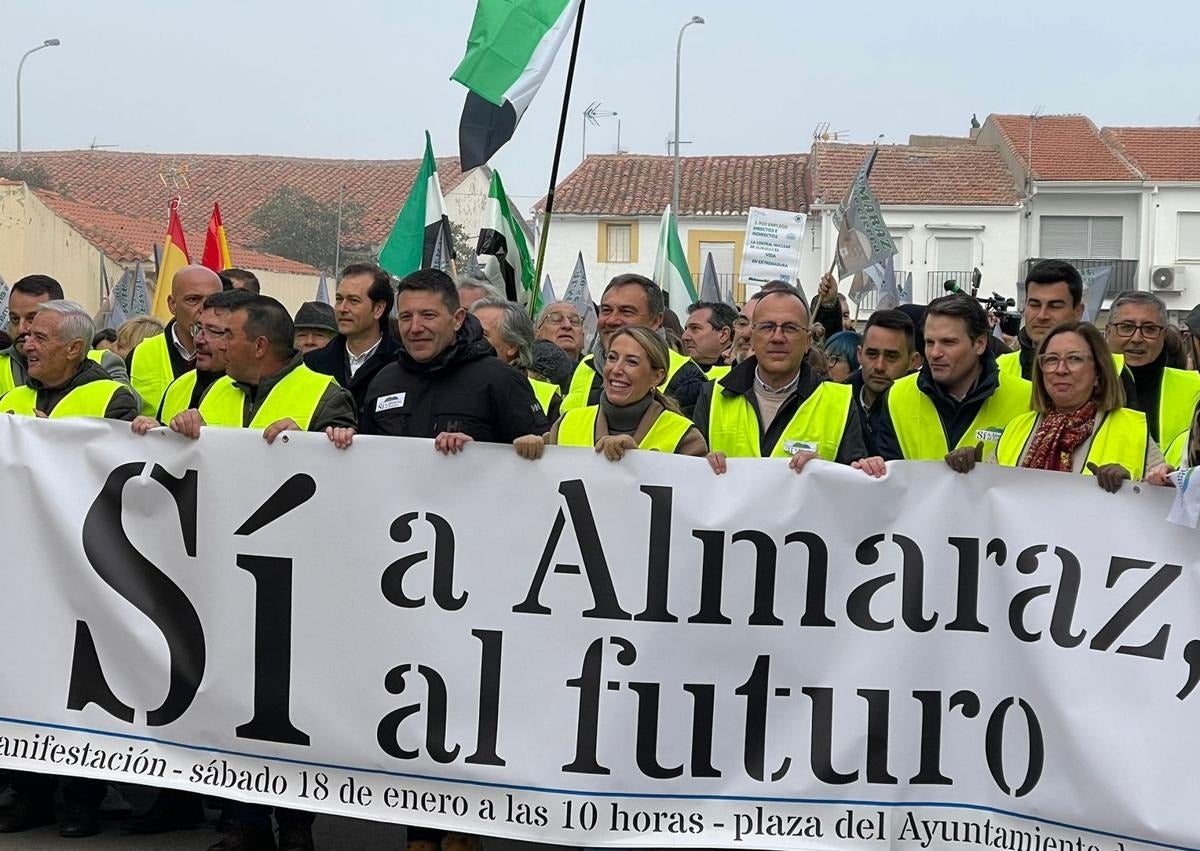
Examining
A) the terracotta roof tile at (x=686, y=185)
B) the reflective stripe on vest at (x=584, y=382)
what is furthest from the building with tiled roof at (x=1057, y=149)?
the reflective stripe on vest at (x=584, y=382)

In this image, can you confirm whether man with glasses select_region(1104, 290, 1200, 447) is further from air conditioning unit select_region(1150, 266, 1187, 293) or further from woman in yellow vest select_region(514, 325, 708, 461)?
air conditioning unit select_region(1150, 266, 1187, 293)

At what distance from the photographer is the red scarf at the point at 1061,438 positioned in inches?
200

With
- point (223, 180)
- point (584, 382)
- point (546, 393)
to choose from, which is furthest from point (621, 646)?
point (223, 180)

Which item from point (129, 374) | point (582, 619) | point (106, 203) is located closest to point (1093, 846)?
point (582, 619)

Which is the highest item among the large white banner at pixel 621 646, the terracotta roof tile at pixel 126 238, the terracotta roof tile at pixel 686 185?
the terracotta roof tile at pixel 686 185

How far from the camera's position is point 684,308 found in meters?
14.9

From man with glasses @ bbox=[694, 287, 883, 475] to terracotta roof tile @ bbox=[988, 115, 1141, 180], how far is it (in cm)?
4369

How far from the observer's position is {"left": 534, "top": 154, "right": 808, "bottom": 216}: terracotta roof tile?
1964 inches

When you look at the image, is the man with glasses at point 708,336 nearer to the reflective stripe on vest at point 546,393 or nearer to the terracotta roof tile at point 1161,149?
the reflective stripe on vest at point 546,393

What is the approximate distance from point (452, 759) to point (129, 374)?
10.1 feet

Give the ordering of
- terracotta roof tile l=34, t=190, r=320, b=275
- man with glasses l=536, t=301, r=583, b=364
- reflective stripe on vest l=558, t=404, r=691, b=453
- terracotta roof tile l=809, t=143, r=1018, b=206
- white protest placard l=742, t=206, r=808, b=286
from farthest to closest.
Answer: terracotta roof tile l=809, t=143, r=1018, b=206, terracotta roof tile l=34, t=190, r=320, b=275, white protest placard l=742, t=206, r=808, b=286, man with glasses l=536, t=301, r=583, b=364, reflective stripe on vest l=558, t=404, r=691, b=453

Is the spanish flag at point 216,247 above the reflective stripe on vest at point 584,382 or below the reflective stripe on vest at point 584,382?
above

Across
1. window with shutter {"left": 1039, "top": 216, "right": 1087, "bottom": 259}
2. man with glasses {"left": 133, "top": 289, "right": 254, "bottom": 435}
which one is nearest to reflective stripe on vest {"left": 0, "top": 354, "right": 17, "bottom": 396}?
man with glasses {"left": 133, "top": 289, "right": 254, "bottom": 435}

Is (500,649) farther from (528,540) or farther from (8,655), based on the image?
(8,655)
